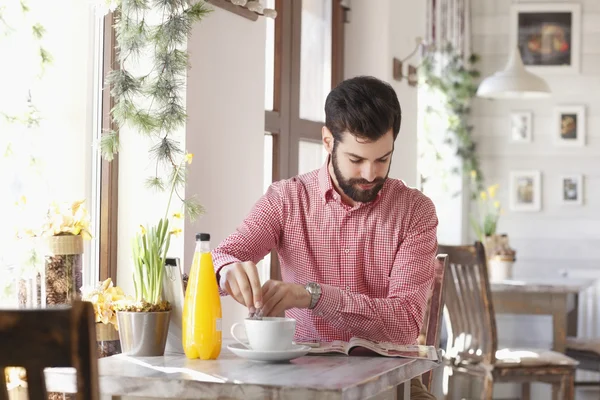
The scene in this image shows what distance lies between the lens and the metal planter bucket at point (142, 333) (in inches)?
77.7

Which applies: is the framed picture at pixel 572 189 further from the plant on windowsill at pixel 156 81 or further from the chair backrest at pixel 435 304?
the plant on windowsill at pixel 156 81

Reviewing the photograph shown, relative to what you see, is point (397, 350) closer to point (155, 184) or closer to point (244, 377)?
point (244, 377)

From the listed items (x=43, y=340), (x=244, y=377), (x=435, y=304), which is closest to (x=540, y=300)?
(x=435, y=304)

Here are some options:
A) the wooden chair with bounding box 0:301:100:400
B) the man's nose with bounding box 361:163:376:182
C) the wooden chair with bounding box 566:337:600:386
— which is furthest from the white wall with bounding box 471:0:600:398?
the wooden chair with bounding box 0:301:100:400

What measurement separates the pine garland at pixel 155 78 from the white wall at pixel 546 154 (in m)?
4.47

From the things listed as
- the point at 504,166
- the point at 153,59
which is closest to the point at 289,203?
the point at 153,59

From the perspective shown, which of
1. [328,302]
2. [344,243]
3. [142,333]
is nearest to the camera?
[142,333]

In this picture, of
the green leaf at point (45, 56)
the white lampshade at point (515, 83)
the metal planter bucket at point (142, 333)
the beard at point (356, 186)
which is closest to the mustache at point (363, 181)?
the beard at point (356, 186)

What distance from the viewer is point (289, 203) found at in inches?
101

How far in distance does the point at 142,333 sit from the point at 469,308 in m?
2.48

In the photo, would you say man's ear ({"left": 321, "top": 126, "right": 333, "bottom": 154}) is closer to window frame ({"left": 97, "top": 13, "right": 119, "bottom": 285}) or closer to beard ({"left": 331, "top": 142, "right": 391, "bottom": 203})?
beard ({"left": 331, "top": 142, "right": 391, "bottom": 203})

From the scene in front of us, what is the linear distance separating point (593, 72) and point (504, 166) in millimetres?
878

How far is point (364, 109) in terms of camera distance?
2.40 metres

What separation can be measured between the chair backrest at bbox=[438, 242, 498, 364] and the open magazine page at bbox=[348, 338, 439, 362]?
194 centimetres
